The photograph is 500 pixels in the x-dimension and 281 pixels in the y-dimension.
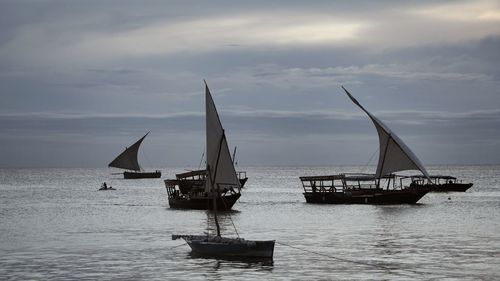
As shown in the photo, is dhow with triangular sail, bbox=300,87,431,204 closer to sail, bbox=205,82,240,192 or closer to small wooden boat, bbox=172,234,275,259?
sail, bbox=205,82,240,192

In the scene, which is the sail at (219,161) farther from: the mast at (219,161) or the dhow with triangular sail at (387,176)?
the dhow with triangular sail at (387,176)

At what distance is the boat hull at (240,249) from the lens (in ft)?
120

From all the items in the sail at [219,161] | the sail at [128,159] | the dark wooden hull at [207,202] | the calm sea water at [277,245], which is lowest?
the calm sea water at [277,245]

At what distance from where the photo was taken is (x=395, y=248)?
43250mm

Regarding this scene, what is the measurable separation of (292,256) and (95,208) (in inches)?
1869

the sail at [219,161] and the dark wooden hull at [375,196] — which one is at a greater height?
the sail at [219,161]

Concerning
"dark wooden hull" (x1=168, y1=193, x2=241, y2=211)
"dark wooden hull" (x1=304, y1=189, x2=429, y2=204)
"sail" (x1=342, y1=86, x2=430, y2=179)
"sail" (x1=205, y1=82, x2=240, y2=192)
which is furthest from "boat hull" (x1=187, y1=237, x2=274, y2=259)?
"sail" (x1=342, y1=86, x2=430, y2=179)

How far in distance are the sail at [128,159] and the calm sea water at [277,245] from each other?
100202mm

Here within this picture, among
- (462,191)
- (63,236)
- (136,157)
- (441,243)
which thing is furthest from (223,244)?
(136,157)

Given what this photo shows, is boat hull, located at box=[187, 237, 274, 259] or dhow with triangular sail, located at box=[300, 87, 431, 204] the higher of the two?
dhow with triangular sail, located at box=[300, 87, 431, 204]

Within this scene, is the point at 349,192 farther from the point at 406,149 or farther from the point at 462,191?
the point at 462,191

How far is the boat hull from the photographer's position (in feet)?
120

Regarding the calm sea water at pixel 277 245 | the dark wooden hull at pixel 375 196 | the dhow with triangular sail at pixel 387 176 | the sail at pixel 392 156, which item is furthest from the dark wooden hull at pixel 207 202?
the sail at pixel 392 156

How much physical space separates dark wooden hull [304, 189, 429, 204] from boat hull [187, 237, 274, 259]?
4221cm
